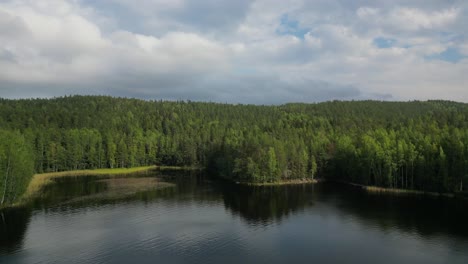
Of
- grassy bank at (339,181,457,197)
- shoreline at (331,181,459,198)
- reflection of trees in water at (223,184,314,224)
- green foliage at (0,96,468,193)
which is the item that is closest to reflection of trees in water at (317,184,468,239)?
shoreline at (331,181,459,198)

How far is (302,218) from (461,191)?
34.9m

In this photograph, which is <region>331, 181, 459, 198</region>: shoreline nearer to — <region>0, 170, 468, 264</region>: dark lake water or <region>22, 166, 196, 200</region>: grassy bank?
<region>0, 170, 468, 264</region>: dark lake water

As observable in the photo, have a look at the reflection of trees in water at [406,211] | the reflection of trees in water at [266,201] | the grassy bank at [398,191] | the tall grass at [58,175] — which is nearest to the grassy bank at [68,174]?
the tall grass at [58,175]

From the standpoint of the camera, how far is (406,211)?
6300cm

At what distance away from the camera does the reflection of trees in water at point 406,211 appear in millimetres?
53469

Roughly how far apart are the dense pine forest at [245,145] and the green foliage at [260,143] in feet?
0.86

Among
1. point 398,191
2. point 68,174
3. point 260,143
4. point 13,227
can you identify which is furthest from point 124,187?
point 398,191

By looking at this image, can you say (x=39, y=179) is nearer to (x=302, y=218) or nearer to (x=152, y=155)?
(x=152, y=155)

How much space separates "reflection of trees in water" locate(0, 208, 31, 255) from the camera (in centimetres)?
4512

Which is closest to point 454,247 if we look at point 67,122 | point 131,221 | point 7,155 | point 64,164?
point 131,221

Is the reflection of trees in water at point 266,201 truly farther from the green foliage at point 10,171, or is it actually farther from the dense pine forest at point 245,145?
the green foliage at point 10,171

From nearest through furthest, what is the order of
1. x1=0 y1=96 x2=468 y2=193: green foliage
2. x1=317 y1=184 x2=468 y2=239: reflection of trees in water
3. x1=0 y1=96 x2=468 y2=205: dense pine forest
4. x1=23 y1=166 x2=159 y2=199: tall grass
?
x1=317 y1=184 x2=468 y2=239: reflection of trees in water < x1=0 y1=96 x2=468 y2=205: dense pine forest < x1=23 y1=166 x2=159 y2=199: tall grass < x1=0 y1=96 x2=468 y2=193: green foliage

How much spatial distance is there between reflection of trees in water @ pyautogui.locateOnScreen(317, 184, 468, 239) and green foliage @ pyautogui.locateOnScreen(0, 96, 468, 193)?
8.01m

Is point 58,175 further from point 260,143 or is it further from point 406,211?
point 406,211
